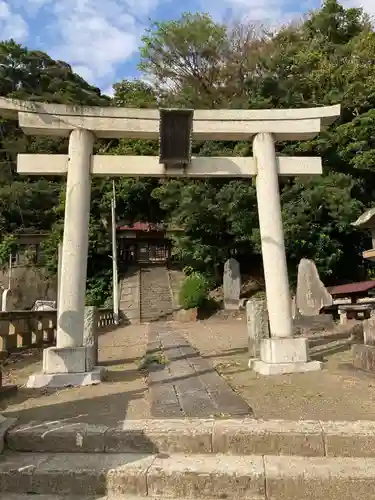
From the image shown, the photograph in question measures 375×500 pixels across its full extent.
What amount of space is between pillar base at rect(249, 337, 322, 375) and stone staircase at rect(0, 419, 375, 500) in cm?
314

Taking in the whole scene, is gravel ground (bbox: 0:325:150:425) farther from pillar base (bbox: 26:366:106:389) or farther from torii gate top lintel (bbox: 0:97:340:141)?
torii gate top lintel (bbox: 0:97:340:141)

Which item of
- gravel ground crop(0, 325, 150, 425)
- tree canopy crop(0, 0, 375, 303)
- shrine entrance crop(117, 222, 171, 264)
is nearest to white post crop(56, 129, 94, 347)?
gravel ground crop(0, 325, 150, 425)

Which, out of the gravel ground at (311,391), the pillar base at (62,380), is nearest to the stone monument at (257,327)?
the gravel ground at (311,391)

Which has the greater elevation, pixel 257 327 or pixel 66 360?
pixel 257 327

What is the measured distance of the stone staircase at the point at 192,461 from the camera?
295cm

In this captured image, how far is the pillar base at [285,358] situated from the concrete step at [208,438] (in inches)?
124

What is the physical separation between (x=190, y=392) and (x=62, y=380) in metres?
2.27

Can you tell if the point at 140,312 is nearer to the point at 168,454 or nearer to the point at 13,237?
the point at 13,237

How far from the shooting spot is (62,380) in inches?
255

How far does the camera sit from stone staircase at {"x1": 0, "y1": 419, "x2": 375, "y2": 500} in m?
2.95

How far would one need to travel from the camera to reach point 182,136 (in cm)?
762

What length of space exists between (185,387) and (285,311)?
2490 mm

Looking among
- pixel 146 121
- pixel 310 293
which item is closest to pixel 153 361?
pixel 146 121

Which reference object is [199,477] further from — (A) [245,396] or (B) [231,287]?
(B) [231,287]
